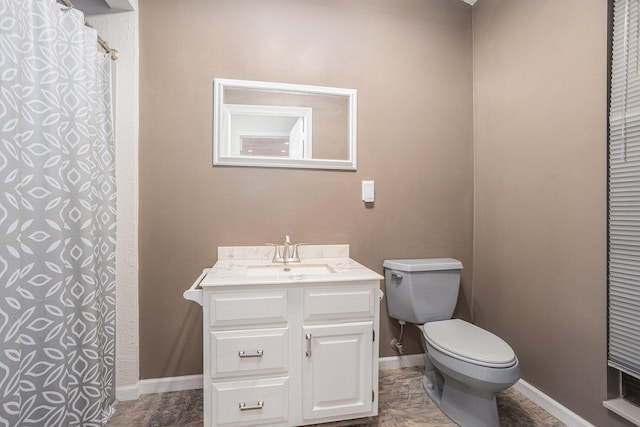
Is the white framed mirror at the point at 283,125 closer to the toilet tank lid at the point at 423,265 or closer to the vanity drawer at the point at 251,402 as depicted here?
the toilet tank lid at the point at 423,265

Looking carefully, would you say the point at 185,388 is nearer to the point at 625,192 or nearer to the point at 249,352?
the point at 249,352

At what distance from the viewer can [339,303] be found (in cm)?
118

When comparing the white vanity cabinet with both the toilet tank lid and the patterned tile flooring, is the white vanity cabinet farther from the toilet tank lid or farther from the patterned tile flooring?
the toilet tank lid

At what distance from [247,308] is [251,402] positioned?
1.31 ft

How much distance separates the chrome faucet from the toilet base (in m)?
1.04

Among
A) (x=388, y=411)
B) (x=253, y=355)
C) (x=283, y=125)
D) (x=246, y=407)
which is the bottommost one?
(x=388, y=411)

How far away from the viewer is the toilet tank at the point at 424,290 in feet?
5.24

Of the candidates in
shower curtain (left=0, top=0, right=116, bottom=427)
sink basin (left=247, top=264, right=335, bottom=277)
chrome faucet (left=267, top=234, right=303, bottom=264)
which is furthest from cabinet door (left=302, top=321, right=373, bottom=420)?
shower curtain (left=0, top=0, right=116, bottom=427)

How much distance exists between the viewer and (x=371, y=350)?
1211 mm

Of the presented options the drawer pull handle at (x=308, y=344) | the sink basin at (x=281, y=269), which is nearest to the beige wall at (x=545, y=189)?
the sink basin at (x=281, y=269)

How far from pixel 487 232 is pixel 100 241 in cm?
227

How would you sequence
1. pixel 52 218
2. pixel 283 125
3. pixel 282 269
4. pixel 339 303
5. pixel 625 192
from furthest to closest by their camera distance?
pixel 283 125 → pixel 282 269 → pixel 339 303 → pixel 625 192 → pixel 52 218

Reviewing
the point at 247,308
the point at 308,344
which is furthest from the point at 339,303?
the point at 247,308

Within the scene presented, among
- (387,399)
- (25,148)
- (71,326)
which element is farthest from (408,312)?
(25,148)
